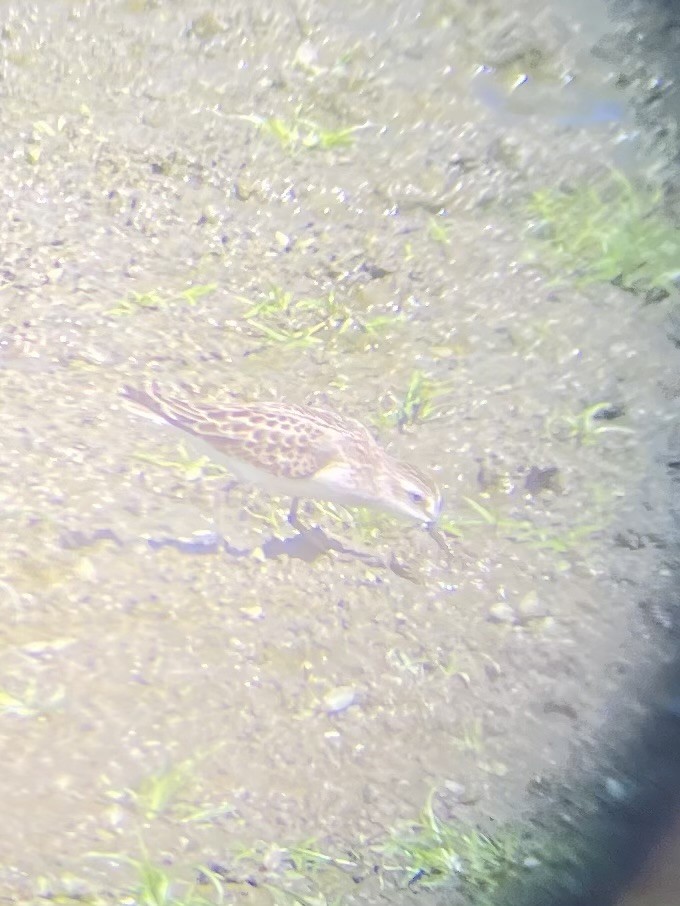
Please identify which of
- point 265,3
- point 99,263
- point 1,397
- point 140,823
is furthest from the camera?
point 265,3

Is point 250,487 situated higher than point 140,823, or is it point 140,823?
point 250,487

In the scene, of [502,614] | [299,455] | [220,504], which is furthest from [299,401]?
[502,614]

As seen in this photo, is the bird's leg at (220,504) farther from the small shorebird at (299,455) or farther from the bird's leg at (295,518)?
the bird's leg at (295,518)

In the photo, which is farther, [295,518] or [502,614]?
[295,518]

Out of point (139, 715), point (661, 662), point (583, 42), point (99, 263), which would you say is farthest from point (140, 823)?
point (583, 42)

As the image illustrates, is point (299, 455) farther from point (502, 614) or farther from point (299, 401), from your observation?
point (502, 614)

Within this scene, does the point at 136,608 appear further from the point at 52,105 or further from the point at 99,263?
the point at 52,105

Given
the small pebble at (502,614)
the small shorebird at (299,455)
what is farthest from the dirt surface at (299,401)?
the small shorebird at (299,455)
